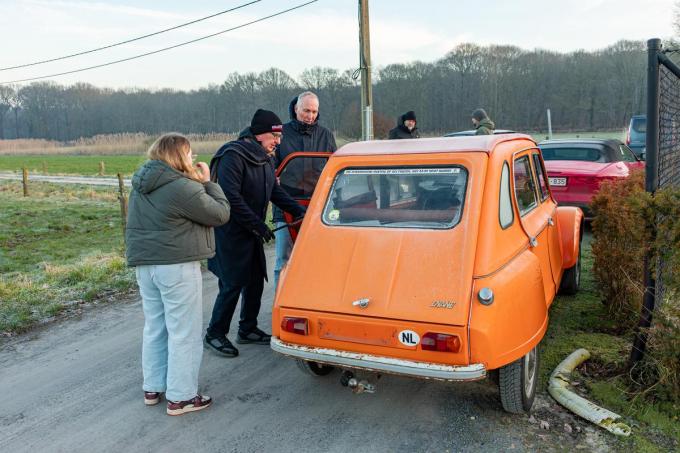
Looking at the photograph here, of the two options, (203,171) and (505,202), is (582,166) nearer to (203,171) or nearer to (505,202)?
(505,202)

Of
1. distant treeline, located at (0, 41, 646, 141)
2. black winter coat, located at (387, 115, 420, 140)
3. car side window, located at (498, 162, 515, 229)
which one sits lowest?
car side window, located at (498, 162, 515, 229)

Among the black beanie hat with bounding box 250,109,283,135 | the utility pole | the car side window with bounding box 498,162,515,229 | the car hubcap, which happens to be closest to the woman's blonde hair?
the black beanie hat with bounding box 250,109,283,135

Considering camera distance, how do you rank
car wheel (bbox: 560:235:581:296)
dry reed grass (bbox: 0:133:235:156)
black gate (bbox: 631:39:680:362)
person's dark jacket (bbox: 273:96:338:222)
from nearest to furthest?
black gate (bbox: 631:39:680:362), person's dark jacket (bbox: 273:96:338:222), car wheel (bbox: 560:235:581:296), dry reed grass (bbox: 0:133:235:156)

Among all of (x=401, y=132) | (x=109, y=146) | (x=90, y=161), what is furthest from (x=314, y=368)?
(x=109, y=146)

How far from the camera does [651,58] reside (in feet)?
12.4

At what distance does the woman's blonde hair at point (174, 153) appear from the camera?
3629 mm

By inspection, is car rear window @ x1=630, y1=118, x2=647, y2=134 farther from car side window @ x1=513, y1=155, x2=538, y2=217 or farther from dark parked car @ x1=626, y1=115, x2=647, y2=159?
car side window @ x1=513, y1=155, x2=538, y2=217

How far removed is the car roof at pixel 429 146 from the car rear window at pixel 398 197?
0.44ft

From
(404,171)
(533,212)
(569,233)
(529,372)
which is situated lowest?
(529,372)

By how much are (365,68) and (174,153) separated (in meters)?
9.66

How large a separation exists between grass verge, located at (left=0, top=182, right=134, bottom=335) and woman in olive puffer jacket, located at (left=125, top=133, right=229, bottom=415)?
8.47 ft

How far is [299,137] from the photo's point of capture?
221 inches

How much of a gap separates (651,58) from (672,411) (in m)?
2.33

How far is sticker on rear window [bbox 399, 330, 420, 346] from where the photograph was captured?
10.6 feet
